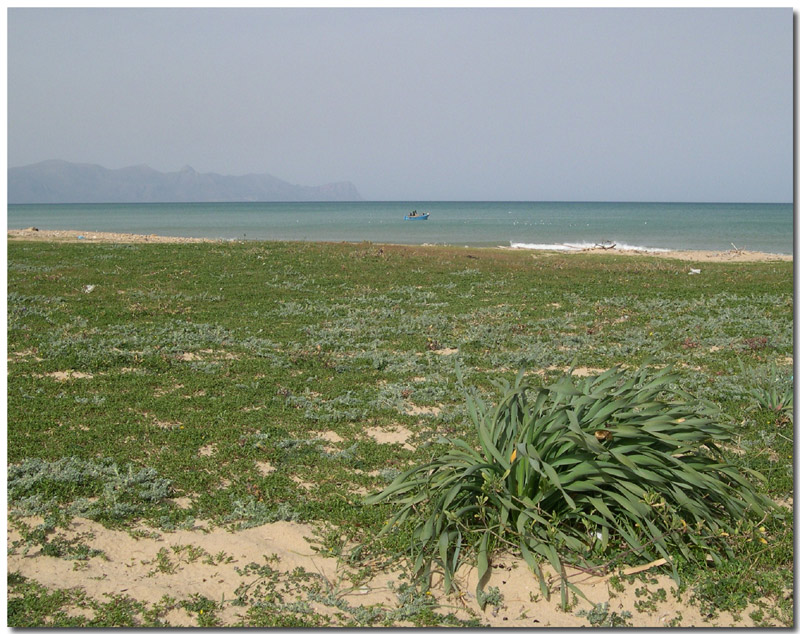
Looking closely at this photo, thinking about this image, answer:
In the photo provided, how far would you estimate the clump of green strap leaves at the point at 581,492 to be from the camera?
421cm

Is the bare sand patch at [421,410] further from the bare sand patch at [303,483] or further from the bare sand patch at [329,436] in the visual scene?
the bare sand patch at [303,483]

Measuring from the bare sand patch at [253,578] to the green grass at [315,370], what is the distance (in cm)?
20

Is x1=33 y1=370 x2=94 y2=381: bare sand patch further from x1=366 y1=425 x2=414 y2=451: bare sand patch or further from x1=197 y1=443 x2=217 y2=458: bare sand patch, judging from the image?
x1=366 y1=425 x2=414 y2=451: bare sand patch

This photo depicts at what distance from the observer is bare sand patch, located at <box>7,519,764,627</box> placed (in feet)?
12.6

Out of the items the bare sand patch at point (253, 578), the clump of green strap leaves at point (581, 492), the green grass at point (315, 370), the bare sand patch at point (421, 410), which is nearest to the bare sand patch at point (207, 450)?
the green grass at point (315, 370)

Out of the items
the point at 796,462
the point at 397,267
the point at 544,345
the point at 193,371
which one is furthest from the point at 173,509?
the point at 397,267

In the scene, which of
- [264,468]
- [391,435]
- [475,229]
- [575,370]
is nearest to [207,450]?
[264,468]

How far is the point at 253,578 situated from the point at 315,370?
4633 mm

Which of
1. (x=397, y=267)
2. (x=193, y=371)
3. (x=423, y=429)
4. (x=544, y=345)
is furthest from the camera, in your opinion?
(x=397, y=267)

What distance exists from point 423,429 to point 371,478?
4.14 ft

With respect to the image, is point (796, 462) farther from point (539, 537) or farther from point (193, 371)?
point (193, 371)

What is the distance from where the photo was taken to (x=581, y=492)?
4.52 metres

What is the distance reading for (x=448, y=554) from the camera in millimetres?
4336

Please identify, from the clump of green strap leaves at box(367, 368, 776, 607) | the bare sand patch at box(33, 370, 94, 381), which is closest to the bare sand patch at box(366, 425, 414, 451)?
the clump of green strap leaves at box(367, 368, 776, 607)
